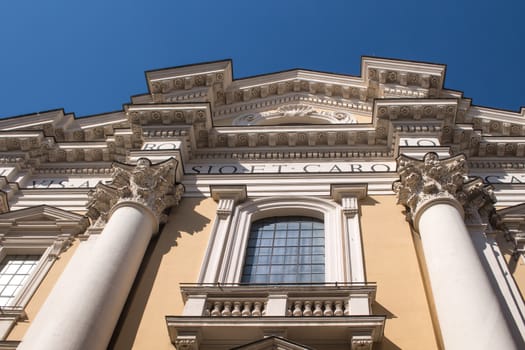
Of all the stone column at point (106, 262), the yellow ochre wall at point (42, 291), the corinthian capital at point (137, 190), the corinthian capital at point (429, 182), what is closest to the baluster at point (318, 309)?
the corinthian capital at point (429, 182)

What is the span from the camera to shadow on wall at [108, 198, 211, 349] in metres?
12.8

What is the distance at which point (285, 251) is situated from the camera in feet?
50.8

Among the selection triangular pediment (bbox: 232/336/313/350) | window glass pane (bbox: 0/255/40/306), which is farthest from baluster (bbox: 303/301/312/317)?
window glass pane (bbox: 0/255/40/306)

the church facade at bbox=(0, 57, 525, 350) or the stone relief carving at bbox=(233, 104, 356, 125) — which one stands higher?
the stone relief carving at bbox=(233, 104, 356, 125)

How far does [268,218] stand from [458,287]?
252 inches

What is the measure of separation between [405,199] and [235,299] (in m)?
5.47

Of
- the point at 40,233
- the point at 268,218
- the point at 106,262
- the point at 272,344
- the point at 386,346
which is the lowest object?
the point at 272,344

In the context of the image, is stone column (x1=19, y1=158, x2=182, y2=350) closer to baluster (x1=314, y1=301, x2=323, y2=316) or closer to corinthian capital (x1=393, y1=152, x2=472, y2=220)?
baluster (x1=314, y1=301, x2=323, y2=316)

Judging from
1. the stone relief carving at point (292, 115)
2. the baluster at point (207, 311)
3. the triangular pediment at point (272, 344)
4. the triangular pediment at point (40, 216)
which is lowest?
the triangular pediment at point (272, 344)

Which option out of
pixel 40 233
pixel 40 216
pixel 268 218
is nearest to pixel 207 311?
pixel 268 218

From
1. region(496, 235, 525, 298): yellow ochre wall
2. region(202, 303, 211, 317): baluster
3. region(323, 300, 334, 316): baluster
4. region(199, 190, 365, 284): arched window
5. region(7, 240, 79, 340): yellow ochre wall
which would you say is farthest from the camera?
region(199, 190, 365, 284): arched window

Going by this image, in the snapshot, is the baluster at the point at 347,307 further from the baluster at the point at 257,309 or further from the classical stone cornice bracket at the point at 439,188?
the classical stone cornice bracket at the point at 439,188

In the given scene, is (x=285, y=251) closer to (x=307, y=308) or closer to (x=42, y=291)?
(x=307, y=308)

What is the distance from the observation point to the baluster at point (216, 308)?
1259 centimetres
